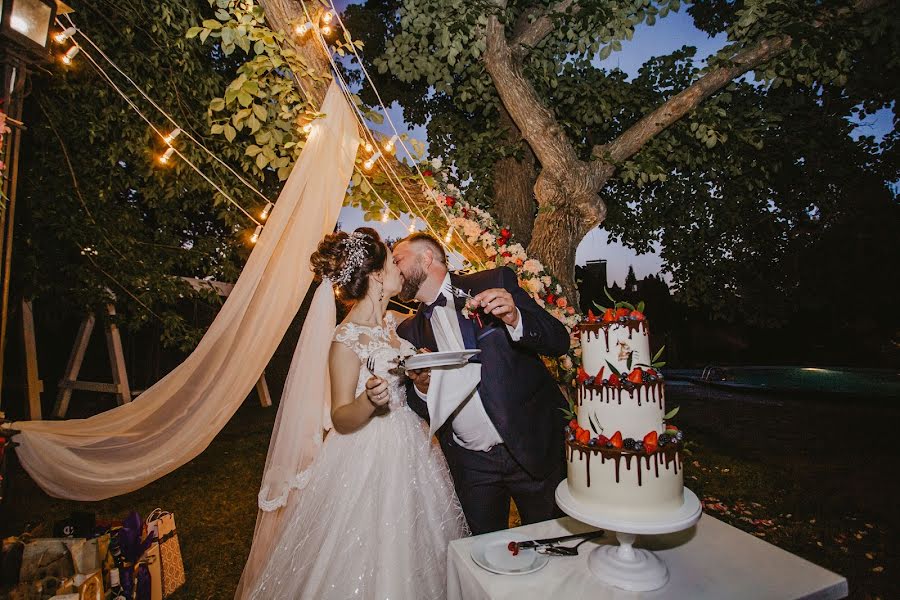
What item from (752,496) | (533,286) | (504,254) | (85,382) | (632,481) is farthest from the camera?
(85,382)

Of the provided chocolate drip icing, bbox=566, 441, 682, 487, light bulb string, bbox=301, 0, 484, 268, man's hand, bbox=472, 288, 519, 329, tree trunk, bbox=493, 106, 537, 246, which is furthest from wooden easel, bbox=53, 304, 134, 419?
chocolate drip icing, bbox=566, 441, 682, 487

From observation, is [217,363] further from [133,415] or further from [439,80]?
[439,80]

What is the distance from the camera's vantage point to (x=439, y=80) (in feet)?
16.3

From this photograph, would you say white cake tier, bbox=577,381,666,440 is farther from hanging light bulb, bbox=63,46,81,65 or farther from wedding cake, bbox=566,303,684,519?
hanging light bulb, bbox=63,46,81,65

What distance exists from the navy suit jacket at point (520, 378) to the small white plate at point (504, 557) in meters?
0.56

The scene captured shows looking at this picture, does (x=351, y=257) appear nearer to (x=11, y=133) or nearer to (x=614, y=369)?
(x=614, y=369)

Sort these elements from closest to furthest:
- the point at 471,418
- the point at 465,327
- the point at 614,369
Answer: the point at 614,369 < the point at 471,418 < the point at 465,327

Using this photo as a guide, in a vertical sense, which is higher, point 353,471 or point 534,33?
point 534,33

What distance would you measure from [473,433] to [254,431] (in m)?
7.48

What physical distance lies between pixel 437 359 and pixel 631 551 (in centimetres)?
106

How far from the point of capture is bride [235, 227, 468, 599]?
2.16 metres

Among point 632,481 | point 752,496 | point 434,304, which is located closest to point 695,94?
point 434,304

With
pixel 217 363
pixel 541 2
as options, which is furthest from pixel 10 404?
pixel 541 2

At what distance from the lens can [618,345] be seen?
180 centimetres
